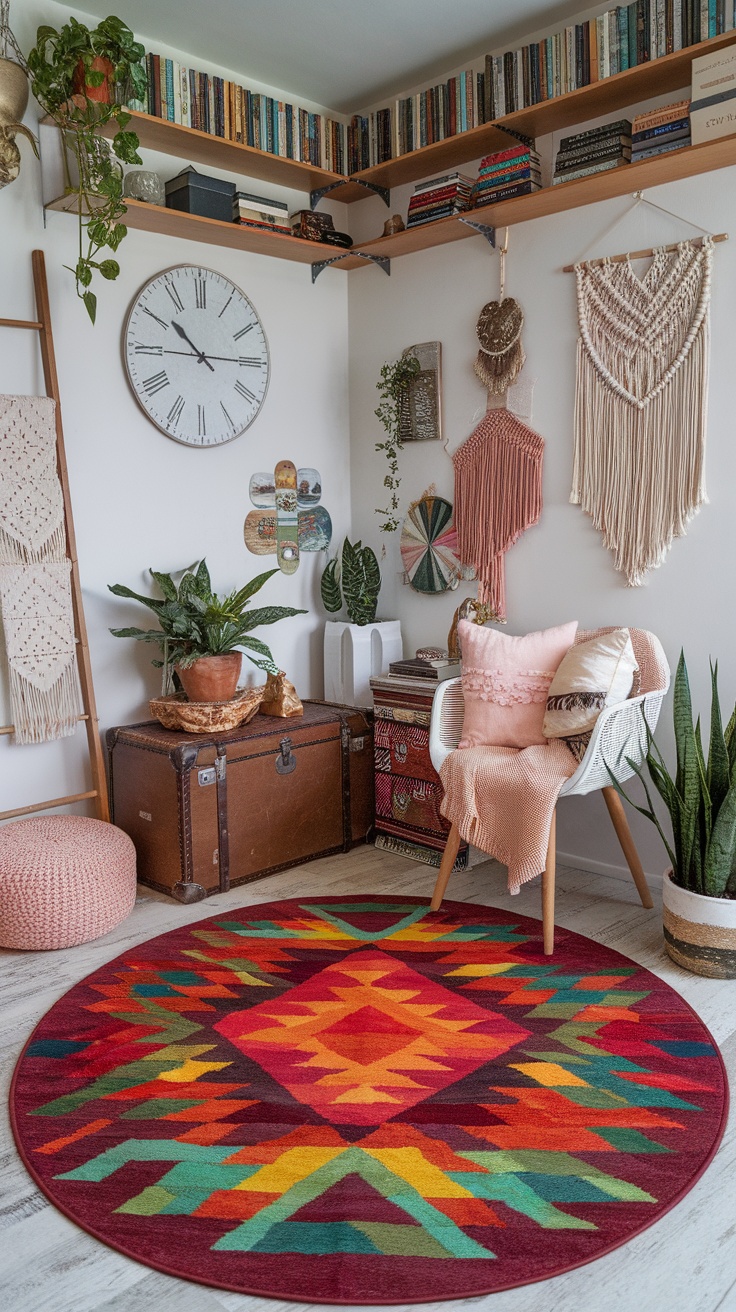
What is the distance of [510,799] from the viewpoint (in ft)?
9.20

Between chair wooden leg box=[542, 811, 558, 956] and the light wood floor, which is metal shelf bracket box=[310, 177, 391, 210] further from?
the light wood floor

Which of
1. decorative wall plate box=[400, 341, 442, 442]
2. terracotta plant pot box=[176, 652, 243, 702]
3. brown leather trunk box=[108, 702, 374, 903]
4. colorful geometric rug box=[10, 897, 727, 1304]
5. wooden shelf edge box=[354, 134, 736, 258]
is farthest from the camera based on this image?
decorative wall plate box=[400, 341, 442, 442]

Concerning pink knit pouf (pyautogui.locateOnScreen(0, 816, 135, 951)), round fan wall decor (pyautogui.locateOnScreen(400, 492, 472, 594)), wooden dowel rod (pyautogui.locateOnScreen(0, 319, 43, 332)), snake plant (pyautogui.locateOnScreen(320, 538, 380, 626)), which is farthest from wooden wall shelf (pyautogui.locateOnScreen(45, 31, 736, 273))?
pink knit pouf (pyautogui.locateOnScreen(0, 816, 135, 951))

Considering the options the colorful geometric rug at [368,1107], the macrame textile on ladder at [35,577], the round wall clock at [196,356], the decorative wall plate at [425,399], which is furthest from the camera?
the decorative wall plate at [425,399]

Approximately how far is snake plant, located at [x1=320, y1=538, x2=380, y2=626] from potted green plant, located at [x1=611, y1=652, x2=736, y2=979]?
1.58 m

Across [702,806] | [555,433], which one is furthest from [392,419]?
[702,806]

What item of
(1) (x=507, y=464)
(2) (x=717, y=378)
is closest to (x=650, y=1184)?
(2) (x=717, y=378)

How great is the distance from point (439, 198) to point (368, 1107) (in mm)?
2965

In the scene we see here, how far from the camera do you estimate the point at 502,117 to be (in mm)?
3256

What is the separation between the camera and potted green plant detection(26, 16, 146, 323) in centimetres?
289

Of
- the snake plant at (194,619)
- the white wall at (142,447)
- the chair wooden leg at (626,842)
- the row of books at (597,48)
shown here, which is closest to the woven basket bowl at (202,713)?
the snake plant at (194,619)

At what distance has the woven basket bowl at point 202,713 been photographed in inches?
130

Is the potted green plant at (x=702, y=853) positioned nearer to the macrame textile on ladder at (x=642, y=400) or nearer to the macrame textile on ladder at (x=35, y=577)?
the macrame textile on ladder at (x=642, y=400)

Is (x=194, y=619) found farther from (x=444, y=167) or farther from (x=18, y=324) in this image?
(x=444, y=167)
